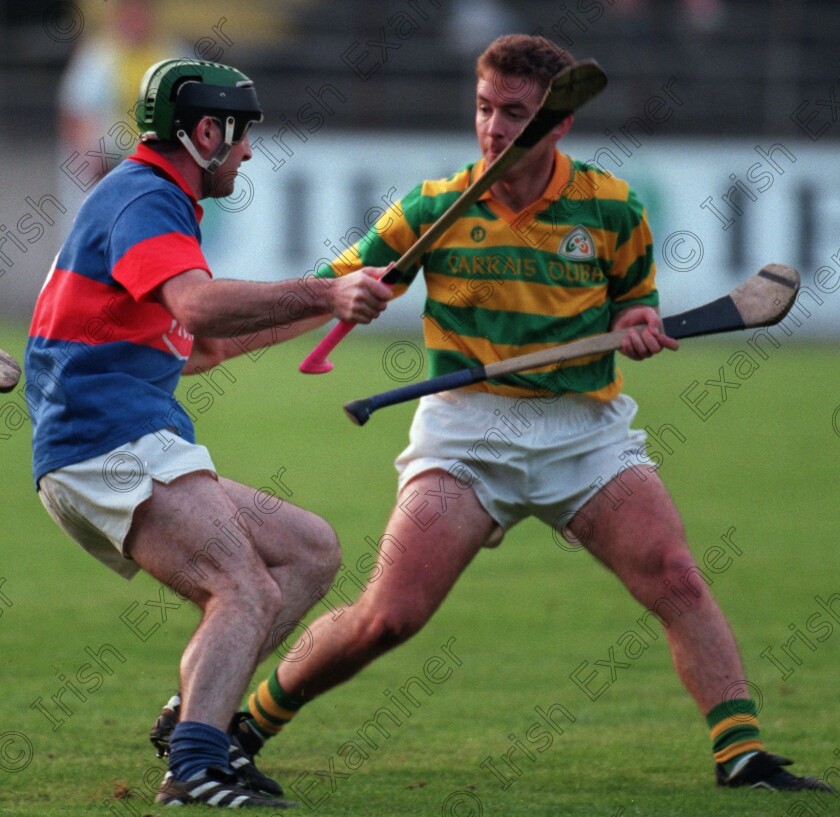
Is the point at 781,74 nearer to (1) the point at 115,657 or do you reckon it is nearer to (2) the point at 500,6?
(2) the point at 500,6

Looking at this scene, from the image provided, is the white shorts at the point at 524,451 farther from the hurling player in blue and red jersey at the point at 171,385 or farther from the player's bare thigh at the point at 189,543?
the player's bare thigh at the point at 189,543

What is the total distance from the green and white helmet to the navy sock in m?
1.58

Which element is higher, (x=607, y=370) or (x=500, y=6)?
(x=607, y=370)

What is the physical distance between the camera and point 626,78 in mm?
20266

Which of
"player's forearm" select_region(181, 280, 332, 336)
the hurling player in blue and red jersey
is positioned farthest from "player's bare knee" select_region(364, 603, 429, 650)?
"player's forearm" select_region(181, 280, 332, 336)

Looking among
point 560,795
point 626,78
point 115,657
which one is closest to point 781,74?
point 626,78

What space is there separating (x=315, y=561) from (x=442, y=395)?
776 mm

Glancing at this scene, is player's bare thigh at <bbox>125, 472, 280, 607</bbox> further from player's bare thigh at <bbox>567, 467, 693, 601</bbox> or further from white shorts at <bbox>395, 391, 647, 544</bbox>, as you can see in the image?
player's bare thigh at <bbox>567, 467, 693, 601</bbox>

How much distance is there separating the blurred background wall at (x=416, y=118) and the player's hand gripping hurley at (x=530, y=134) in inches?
490

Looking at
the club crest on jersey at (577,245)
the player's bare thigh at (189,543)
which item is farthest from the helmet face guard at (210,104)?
the club crest on jersey at (577,245)

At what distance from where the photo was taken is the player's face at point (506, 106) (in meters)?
4.81

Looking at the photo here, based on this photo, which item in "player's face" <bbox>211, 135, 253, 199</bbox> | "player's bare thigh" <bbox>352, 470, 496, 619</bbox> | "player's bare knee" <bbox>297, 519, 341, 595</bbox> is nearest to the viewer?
"player's face" <bbox>211, 135, 253, 199</bbox>

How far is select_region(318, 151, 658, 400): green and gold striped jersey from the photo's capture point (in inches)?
196

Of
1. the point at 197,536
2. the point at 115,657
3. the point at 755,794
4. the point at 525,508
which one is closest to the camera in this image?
the point at 197,536
